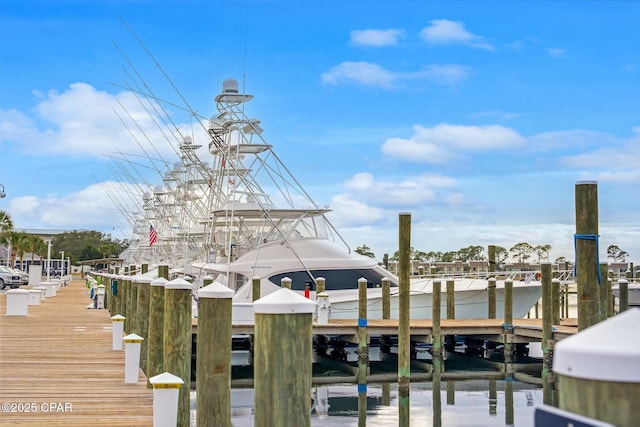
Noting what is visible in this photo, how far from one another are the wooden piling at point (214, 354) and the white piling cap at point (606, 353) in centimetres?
592

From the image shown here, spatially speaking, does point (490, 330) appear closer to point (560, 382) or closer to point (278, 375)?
point (278, 375)

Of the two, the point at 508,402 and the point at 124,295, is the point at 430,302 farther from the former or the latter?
the point at 124,295

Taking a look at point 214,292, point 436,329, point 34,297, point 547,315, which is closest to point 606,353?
point 214,292

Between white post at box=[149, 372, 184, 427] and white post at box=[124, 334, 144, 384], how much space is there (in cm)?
339

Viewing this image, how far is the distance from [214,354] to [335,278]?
21.4 meters

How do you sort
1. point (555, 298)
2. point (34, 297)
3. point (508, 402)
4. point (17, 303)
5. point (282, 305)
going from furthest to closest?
point (34, 297) < point (555, 298) < point (17, 303) < point (508, 402) < point (282, 305)

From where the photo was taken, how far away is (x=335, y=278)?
29.2m

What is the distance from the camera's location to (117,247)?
151750 mm

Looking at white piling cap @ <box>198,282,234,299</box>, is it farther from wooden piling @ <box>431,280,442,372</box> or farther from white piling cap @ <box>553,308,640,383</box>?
wooden piling @ <box>431,280,442,372</box>

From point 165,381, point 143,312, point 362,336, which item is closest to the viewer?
point 165,381

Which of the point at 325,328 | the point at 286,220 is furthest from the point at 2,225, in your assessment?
the point at 325,328

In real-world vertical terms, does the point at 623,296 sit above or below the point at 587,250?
below

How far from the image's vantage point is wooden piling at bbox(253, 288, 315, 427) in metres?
4.97

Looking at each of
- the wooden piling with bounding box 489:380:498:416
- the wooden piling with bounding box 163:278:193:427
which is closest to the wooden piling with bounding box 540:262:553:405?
the wooden piling with bounding box 489:380:498:416
